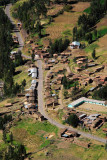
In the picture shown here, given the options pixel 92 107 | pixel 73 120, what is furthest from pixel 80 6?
pixel 73 120

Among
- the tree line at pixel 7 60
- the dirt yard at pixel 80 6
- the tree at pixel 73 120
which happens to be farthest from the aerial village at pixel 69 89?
the dirt yard at pixel 80 6

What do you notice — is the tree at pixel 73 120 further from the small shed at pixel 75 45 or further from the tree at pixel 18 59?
the small shed at pixel 75 45

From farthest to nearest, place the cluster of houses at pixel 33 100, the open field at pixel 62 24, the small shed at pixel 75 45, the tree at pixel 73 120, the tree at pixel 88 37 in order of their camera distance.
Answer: the open field at pixel 62 24, the tree at pixel 88 37, the small shed at pixel 75 45, the cluster of houses at pixel 33 100, the tree at pixel 73 120

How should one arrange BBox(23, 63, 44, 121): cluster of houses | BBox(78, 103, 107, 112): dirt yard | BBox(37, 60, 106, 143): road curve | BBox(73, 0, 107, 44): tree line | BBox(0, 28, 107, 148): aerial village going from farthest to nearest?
BBox(73, 0, 107, 44): tree line, BBox(78, 103, 107, 112): dirt yard, BBox(23, 63, 44, 121): cluster of houses, BBox(0, 28, 107, 148): aerial village, BBox(37, 60, 106, 143): road curve

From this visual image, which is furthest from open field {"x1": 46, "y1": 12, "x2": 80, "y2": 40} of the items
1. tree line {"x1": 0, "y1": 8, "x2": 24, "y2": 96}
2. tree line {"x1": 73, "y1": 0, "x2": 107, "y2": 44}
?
tree line {"x1": 0, "y1": 8, "x2": 24, "y2": 96}

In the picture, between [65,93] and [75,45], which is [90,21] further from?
[65,93]

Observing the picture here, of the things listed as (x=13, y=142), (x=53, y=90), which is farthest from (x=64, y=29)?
(x=13, y=142)

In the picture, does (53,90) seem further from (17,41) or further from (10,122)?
(17,41)

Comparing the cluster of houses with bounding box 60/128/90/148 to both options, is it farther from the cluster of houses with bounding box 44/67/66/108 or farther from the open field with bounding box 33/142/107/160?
the cluster of houses with bounding box 44/67/66/108
